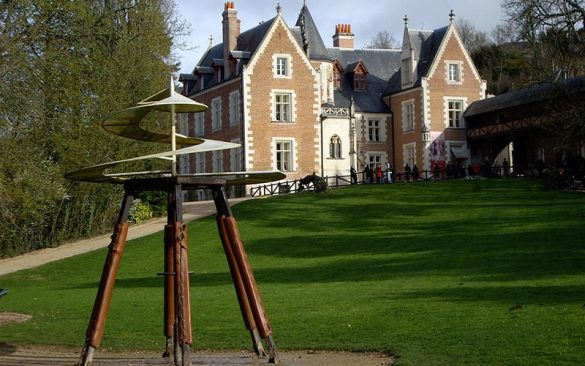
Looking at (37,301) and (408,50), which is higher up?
(408,50)

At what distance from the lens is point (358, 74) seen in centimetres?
5669

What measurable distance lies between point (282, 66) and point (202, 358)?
38189mm

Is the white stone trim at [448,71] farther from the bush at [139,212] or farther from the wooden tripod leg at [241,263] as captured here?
the wooden tripod leg at [241,263]

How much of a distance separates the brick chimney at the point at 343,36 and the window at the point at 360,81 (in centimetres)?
400

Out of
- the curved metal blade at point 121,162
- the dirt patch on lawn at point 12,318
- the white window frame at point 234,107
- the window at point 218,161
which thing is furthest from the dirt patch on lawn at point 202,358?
the window at point 218,161

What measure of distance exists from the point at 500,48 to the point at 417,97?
18.2m

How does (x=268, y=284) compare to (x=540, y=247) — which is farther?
(x=540, y=247)

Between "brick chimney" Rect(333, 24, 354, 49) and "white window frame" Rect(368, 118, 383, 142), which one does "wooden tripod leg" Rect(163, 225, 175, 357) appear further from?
"brick chimney" Rect(333, 24, 354, 49)

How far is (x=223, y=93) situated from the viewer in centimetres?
5109

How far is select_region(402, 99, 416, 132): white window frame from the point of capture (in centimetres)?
5434

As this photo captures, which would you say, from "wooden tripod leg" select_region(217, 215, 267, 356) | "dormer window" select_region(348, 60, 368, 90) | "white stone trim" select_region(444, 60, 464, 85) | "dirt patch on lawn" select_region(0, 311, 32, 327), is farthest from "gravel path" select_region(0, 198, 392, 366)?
"dormer window" select_region(348, 60, 368, 90)

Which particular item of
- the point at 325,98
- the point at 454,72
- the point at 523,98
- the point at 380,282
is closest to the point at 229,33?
the point at 325,98

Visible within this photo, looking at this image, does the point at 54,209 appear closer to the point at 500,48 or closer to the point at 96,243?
the point at 96,243

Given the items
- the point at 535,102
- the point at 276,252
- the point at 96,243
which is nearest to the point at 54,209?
the point at 96,243
